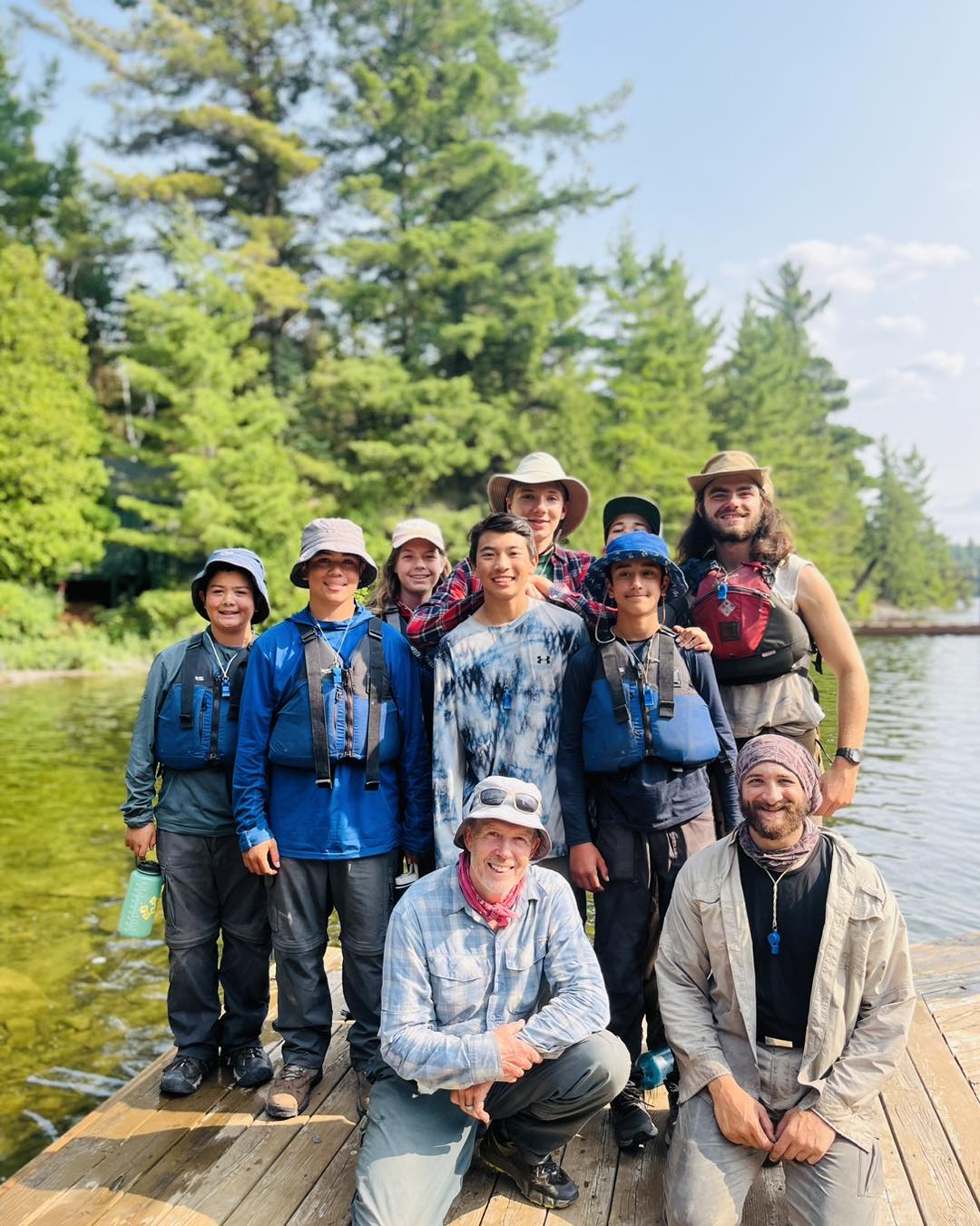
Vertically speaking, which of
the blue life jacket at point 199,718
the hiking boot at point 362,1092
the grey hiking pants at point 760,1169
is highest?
the blue life jacket at point 199,718

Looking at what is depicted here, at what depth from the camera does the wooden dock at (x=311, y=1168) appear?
10.1ft

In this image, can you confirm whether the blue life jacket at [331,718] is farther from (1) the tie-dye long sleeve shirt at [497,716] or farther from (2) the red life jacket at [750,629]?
(2) the red life jacket at [750,629]

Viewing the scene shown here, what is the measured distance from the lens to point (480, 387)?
1189 inches

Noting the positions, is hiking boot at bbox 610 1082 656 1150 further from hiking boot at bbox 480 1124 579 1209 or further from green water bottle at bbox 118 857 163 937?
green water bottle at bbox 118 857 163 937

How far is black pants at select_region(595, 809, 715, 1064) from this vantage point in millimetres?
3547

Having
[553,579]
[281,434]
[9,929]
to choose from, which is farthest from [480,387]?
[553,579]

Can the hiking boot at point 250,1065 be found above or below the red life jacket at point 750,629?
below

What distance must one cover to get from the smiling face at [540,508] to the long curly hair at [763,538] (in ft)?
1.96

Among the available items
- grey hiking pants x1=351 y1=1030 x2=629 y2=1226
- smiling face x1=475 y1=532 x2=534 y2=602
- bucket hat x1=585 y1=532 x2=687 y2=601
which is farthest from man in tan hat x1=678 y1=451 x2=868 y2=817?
grey hiking pants x1=351 y1=1030 x2=629 y2=1226

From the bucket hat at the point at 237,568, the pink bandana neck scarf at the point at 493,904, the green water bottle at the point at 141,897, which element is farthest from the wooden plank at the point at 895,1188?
the bucket hat at the point at 237,568

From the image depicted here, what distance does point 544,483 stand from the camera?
422 centimetres

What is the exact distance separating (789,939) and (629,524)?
6.47ft

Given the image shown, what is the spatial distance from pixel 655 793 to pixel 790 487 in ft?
133

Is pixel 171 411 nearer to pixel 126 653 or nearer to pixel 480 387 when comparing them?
pixel 126 653
